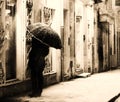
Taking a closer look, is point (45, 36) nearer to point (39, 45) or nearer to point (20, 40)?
point (39, 45)

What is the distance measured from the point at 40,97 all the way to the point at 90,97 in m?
1.53

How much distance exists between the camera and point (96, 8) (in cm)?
2292

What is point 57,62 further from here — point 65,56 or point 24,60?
point 24,60

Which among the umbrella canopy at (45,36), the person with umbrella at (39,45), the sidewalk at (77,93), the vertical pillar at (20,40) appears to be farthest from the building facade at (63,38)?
the umbrella canopy at (45,36)

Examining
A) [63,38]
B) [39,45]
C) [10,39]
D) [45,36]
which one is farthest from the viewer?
[63,38]

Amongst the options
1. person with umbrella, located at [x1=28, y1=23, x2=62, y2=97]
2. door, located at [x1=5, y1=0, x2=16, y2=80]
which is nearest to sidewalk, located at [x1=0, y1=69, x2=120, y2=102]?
person with umbrella, located at [x1=28, y1=23, x2=62, y2=97]

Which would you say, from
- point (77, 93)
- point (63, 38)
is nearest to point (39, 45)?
point (77, 93)

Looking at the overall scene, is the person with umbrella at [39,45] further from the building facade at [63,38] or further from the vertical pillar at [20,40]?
the vertical pillar at [20,40]

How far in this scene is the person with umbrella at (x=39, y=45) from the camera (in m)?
10.9

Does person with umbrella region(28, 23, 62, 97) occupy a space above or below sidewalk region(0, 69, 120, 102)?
above

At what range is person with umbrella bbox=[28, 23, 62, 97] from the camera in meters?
10.9

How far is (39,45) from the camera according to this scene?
11109mm

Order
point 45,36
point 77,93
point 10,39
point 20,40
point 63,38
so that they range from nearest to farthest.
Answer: point 45,36
point 10,39
point 20,40
point 77,93
point 63,38

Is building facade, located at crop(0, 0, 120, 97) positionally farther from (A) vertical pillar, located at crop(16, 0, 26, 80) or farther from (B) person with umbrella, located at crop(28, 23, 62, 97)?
(B) person with umbrella, located at crop(28, 23, 62, 97)
